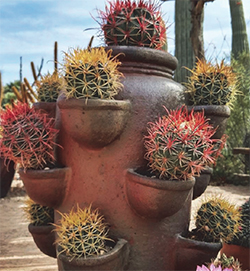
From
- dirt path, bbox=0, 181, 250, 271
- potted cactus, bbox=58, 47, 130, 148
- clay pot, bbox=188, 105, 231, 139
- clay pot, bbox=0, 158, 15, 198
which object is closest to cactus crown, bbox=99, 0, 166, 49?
potted cactus, bbox=58, 47, 130, 148

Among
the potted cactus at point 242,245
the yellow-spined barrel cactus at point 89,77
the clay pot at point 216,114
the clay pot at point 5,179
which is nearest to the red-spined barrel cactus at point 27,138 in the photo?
the yellow-spined barrel cactus at point 89,77

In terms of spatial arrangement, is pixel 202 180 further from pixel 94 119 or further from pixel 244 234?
pixel 94 119

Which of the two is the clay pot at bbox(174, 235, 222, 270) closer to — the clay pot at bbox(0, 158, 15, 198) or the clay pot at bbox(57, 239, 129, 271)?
the clay pot at bbox(57, 239, 129, 271)

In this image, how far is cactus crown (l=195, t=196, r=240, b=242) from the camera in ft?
5.09

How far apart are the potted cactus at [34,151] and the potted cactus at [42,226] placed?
247mm

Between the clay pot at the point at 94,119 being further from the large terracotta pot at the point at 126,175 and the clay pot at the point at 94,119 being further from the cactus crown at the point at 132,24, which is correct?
the cactus crown at the point at 132,24

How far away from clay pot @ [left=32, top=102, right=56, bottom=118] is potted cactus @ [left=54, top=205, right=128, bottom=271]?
1.84 feet

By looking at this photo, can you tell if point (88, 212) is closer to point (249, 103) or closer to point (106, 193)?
point (106, 193)

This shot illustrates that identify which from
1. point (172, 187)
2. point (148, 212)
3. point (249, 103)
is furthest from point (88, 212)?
point (249, 103)

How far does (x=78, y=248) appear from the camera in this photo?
1.28 metres

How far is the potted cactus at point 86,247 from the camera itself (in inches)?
50.1

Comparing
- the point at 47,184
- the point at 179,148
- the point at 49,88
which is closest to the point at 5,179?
the point at 49,88

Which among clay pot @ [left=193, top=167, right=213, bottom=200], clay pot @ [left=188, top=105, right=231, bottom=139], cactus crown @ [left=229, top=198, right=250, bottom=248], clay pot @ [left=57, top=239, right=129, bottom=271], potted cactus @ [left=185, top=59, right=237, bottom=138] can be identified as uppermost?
potted cactus @ [left=185, top=59, right=237, bottom=138]

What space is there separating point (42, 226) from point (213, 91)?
3.47ft
